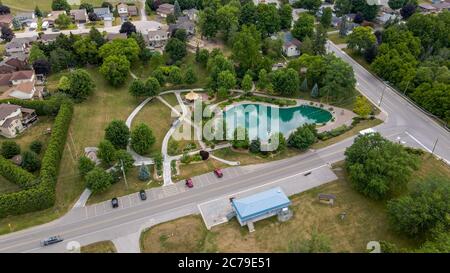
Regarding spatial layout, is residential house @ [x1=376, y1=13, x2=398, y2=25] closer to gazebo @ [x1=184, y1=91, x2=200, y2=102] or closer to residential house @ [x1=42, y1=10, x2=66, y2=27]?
gazebo @ [x1=184, y1=91, x2=200, y2=102]

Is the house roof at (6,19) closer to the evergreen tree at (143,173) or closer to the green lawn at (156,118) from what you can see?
the green lawn at (156,118)

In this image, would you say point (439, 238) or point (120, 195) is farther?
point (120, 195)

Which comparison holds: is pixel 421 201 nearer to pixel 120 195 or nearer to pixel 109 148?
pixel 120 195

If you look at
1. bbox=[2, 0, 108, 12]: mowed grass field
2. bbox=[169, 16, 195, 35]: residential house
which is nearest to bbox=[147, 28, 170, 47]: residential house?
bbox=[169, 16, 195, 35]: residential house

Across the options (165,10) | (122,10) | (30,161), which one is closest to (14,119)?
(30,161)

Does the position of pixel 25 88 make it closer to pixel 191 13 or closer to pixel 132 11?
pixel 132 11
